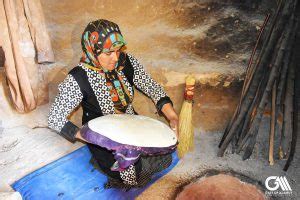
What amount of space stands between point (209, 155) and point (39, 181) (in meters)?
1.59

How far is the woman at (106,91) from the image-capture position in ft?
8.29

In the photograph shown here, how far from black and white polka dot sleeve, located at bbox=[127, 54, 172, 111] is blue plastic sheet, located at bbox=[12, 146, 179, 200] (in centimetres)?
62

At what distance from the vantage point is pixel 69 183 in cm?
290

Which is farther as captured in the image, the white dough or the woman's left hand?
the woman's left hand

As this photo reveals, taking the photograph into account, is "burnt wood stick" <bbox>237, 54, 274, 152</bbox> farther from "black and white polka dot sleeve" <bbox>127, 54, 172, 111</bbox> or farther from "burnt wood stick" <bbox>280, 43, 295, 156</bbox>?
"black and white polka dot sleeve" <bbox>127, 54, 172, 111</bbox>

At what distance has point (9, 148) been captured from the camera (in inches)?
132

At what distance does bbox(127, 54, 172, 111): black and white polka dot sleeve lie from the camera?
2.94 metres

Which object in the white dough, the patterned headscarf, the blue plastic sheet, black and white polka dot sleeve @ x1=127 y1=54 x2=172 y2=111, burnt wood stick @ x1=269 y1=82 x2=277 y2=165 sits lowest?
the blue plastic sheet

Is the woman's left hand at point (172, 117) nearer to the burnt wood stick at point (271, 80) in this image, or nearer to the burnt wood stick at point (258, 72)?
the burnt wood stick at point (258, 72)

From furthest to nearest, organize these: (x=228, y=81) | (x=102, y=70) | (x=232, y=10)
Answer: (x=232, y=10) < (x=228, y=81) < (x=102, y=70)

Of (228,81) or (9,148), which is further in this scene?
(228,81)

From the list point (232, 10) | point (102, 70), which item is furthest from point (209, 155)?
point (232, 10)

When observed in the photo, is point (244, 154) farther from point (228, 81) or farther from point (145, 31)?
point (145, 31)

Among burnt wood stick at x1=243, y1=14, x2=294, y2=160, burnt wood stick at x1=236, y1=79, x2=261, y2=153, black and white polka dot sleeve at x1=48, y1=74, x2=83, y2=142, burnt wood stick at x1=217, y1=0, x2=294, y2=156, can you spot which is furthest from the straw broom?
black and white polka dot sleeve at x1=48, y1=74, x2=83, y2=142
